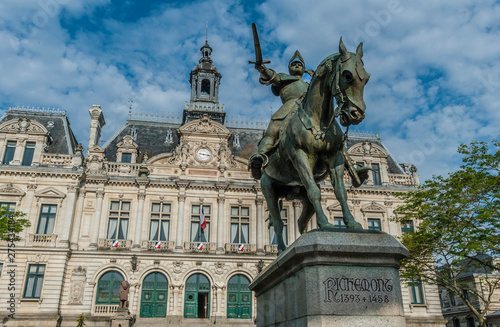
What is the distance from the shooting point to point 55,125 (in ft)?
108

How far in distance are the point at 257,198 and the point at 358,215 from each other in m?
8.05

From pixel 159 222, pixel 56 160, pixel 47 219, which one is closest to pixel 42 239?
pixel 47 219

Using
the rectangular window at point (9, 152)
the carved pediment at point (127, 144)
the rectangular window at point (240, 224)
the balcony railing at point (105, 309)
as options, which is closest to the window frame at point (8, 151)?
the rectangular window at point (9, 152)

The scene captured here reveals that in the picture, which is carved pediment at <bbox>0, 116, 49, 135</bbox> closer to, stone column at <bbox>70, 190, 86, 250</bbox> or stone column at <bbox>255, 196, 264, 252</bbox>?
stone column at <bbox>70, 190, 86, 250</bbox>

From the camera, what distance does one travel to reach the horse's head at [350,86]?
16.6ft

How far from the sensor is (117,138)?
34875 mm

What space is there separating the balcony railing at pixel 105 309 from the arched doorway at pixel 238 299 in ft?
24.7

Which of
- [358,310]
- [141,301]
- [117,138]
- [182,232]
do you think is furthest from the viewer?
[117,138]

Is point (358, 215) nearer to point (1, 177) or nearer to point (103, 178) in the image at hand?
point (103, 178)

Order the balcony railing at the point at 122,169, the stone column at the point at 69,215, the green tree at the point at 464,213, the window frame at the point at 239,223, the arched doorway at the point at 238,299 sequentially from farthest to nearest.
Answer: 1. the balcony railing at the point at 122,169
2. the window frame at the point at 239,223
3. the arched doorway at the point at 238,299
4. the stone column at the point at 69,215
5. the green tree at the point at 464,213

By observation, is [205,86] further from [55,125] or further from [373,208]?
[373,208]

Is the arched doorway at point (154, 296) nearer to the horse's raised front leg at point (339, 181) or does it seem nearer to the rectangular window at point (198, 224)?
the rectangular window at point (198, 224)

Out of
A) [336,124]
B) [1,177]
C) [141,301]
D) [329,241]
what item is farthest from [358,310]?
[1,177]

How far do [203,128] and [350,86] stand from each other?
28.1 metres
